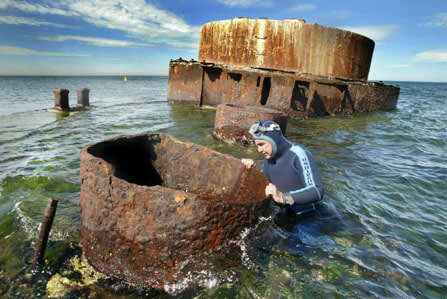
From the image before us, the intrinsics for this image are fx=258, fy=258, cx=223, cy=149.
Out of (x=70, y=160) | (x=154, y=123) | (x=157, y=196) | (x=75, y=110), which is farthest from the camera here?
(x=75, y=110)

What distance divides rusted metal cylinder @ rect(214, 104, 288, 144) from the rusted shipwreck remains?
2811mm

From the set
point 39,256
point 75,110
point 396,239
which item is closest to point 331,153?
point 396,239

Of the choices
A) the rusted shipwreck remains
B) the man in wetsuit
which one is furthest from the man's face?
the rusted shipwreck remains

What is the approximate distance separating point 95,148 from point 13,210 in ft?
5.64

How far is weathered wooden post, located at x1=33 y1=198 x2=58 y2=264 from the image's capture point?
2031 mm

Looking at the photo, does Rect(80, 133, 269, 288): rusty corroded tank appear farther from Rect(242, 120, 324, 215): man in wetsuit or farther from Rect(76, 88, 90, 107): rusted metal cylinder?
Rect(76, 88, 90, 107): rusted metal cylinder

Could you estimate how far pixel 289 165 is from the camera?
2.77m

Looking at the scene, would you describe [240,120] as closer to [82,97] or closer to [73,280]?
[73,280]

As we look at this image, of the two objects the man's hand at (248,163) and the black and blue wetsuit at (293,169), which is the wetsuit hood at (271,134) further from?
the man's hand at (248,163)

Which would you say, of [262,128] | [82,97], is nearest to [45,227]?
[262,128]

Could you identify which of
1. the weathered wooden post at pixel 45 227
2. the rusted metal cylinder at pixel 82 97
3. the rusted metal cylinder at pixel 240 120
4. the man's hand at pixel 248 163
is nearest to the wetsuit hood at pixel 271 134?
the man's hand at pixel 248 163

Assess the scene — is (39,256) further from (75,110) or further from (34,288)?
(75,110)

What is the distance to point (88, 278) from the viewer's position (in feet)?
6.81

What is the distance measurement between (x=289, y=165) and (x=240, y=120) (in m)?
3.37
